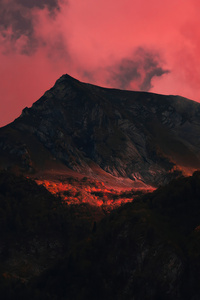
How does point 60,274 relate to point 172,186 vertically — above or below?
below

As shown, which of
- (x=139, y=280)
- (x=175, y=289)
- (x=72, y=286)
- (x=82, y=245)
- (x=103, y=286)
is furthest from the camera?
(x=82, y=245)

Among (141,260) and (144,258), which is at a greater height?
(144,258)

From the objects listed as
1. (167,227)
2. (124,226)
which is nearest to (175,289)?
(167,227)

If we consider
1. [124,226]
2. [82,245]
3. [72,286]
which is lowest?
[72,286]

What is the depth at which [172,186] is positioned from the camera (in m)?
149

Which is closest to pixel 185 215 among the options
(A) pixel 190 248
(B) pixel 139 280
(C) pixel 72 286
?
(A) pixel 190 248

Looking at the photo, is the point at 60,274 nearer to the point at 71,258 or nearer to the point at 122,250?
the point at 71,258

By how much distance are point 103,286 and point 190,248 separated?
3136cm

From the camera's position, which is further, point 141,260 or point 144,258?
point 141,260

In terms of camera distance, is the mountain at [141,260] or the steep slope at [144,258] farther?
the mountain at [141,260]

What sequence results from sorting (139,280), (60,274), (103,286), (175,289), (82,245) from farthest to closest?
(82,245), (60,274), (103,286), (139,280), (175,289)

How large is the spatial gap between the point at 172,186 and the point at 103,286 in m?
51.7

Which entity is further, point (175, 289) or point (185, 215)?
point (185, 215)

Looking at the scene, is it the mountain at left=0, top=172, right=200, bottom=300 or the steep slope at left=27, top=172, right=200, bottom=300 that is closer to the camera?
the steep slope at left=27, top=172, right=200, bottom=300
